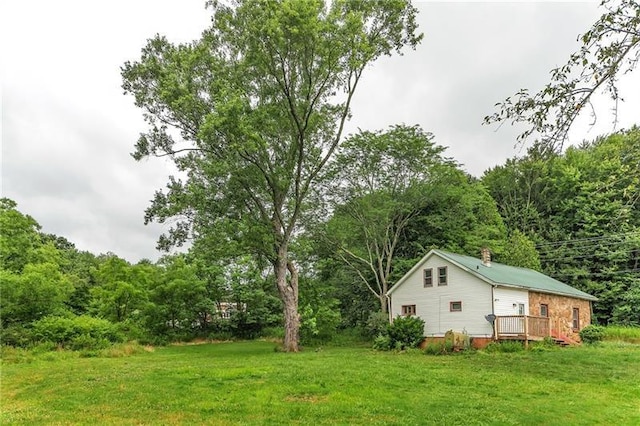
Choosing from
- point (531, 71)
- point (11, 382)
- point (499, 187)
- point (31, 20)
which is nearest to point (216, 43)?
point (31, 20)

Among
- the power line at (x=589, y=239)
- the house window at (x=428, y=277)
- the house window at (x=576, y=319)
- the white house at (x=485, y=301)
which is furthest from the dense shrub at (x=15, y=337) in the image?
the power line at (x=589, y=239)

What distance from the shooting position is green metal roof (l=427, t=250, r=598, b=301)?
21922 mm

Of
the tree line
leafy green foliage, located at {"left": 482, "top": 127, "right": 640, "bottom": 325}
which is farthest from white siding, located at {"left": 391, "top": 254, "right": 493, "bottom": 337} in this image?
leafy green foliage, located at {"left": 482, "top": 127, "right": 640, "bottom": 325}

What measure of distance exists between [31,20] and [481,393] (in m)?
17.1

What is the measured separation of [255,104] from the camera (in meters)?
22.2

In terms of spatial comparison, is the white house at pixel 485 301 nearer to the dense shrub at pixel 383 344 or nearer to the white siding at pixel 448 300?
the white siding at pixel 448 300

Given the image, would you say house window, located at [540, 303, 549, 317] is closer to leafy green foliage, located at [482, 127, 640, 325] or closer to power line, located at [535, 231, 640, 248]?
leafy green foliage, located at [482, 127, 640, 325]

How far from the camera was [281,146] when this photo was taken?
23.2 meters

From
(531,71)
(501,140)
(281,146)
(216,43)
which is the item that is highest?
(216,43)

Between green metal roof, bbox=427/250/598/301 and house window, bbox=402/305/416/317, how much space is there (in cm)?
358

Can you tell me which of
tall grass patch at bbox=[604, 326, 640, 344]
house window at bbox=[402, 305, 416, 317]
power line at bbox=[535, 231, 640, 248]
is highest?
power line at bbox=[535, 231, 640, 248]

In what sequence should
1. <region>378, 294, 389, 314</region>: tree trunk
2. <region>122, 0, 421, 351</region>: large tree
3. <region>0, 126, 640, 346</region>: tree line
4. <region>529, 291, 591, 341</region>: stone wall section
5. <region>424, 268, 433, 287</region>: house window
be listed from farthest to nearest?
1. <region>378, 294, 389, 314</region>: tree trunk
2. <region>0, 126, 640, 346</region>: tree line
3. <region>424, 268, 433, 287</region>: house window
4. <region>529, 291, 591, 341</region>: stone wall section
5. <region>122, 0, 421, 351</region>: large tree

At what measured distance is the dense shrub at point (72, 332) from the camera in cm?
2091

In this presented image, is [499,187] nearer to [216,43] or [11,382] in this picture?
[216,43]
